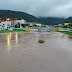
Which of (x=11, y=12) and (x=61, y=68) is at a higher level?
(x=11, y=12)

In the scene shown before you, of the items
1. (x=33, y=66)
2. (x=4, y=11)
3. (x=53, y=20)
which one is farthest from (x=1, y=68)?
(x=53, y=20)

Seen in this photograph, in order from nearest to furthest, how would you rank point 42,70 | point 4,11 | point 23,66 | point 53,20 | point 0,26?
point 42,70 < point 23,66 < point 0,26 < point 4,11 < point 53,20

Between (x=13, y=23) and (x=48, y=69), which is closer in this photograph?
(x=48, y=69)

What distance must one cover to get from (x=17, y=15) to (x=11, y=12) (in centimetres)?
684

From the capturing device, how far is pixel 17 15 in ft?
368

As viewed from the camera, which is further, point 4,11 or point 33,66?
point 4,11

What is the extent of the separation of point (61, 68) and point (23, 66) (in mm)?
1635

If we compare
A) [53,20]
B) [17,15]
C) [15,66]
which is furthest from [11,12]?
[15,66]

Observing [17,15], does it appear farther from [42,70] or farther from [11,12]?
[42,70]

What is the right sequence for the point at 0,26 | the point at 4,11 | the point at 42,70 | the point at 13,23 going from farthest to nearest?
the point at 4,11, the point at 13,23, the point at 0,26, the point at 42,70

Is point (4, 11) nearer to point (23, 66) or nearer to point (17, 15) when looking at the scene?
point (17, 15)

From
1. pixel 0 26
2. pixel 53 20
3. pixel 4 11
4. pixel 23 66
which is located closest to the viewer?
pixel 23 66

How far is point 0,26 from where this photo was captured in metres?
43.4

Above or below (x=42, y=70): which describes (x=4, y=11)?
above
